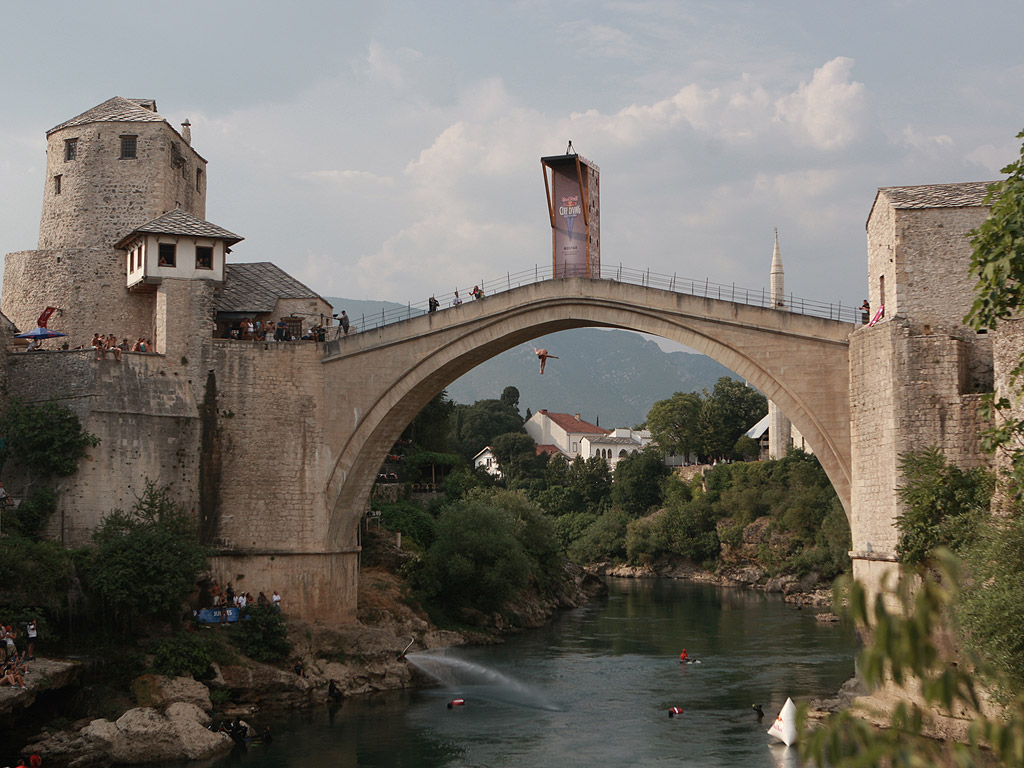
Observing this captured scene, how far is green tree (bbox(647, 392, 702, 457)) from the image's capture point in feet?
242

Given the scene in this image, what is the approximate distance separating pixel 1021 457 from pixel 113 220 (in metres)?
23.4

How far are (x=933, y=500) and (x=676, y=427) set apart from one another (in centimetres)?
5532

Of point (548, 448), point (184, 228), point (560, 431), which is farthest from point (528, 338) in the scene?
point (560, 431)

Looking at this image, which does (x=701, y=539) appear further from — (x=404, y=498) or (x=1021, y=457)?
(x=1021, y=457)

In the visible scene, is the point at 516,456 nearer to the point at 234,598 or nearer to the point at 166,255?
the point at 166,255

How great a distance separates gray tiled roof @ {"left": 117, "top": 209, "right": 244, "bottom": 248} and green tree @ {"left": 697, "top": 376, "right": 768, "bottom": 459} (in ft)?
163

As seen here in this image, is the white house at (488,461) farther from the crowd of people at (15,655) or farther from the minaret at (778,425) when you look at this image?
the crowd of people at (15,655)

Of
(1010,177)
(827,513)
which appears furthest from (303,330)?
(827,513)

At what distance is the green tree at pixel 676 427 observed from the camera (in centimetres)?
7375

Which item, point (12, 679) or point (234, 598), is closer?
point (12, 679)

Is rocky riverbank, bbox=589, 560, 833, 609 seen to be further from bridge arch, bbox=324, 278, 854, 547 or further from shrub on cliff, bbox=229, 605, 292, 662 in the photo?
shrub on cliff, bbox=229, 605, 292, 662

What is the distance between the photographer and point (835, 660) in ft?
94.2

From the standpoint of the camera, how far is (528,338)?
27.6 metres

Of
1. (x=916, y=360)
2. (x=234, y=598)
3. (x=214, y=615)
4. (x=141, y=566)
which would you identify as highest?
(x=916, y=360)
